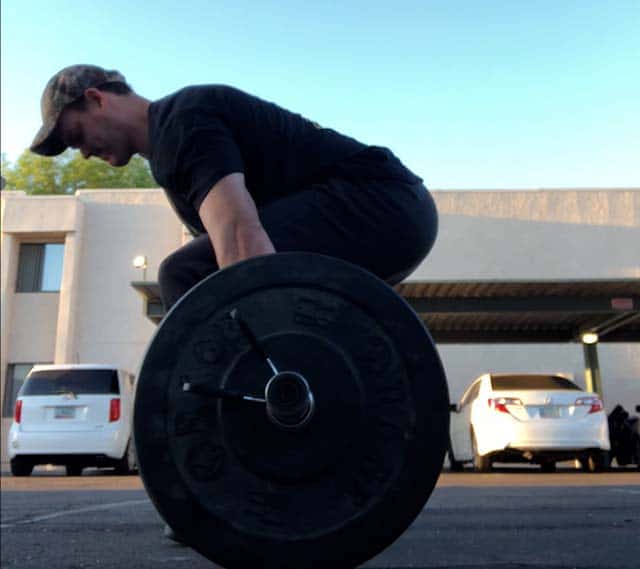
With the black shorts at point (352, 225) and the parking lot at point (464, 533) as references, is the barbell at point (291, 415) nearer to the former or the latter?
the black shorts at point (352, 225)

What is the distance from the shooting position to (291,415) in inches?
64.8

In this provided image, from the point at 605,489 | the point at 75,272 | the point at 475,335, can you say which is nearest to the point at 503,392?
the point at 605,489

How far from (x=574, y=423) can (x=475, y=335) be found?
8.90 m

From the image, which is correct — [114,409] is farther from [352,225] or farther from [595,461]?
[352,225]

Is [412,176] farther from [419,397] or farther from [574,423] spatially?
[574,423]

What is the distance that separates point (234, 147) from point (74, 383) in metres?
9.20

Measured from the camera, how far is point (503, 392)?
494cm

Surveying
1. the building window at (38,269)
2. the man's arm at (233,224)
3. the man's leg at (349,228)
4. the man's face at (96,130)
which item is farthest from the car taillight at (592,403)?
the building window at (38,269)

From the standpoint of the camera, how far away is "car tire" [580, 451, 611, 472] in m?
3.58

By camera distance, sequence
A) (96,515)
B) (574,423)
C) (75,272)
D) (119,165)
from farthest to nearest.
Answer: (75,272) < (96,515) < (574,423) < (119,165)

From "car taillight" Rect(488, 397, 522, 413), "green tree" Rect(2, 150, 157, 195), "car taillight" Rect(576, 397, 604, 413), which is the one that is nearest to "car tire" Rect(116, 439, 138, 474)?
"green tree" Rect(2, 150, 157, 195)

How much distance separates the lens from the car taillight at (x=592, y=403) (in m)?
4.23

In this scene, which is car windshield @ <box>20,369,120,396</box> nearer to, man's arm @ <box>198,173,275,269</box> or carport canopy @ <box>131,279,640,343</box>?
carport canopy @ <box>131,279,640,343</box>

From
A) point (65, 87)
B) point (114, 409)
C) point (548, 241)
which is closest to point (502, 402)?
point (548, 241)
